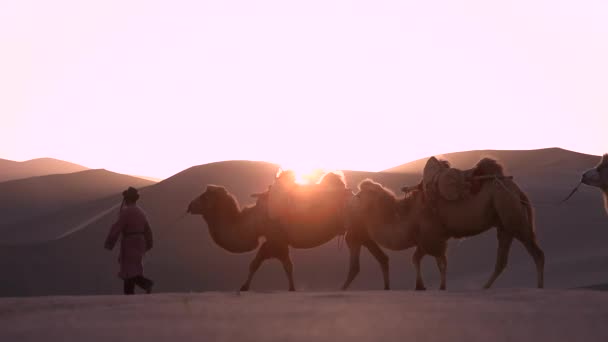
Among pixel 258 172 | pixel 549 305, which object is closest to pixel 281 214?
pixel 549 305

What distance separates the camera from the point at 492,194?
11.5 metres

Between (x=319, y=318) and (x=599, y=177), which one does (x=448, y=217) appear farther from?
(x=319, y=318)

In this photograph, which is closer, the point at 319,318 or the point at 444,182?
the point at 319,318

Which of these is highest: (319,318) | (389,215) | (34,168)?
(319,318)

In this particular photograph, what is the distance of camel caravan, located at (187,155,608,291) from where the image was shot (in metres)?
11.6

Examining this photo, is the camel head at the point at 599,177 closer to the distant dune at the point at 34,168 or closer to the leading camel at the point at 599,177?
the leading camel at the point at 599,177

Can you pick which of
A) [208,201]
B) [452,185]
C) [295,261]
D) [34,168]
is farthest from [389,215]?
[34,168]

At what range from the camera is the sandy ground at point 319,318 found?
17.8ft

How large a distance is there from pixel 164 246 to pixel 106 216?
5.52 m

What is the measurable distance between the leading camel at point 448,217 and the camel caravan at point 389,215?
1cm

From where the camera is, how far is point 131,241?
1267 centimetres

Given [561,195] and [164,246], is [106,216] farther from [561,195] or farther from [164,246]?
[561,195]

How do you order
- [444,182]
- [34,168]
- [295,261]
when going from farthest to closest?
1. [34,168]
2. [295,261]
3. [444,182]

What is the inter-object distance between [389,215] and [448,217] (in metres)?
1.06
